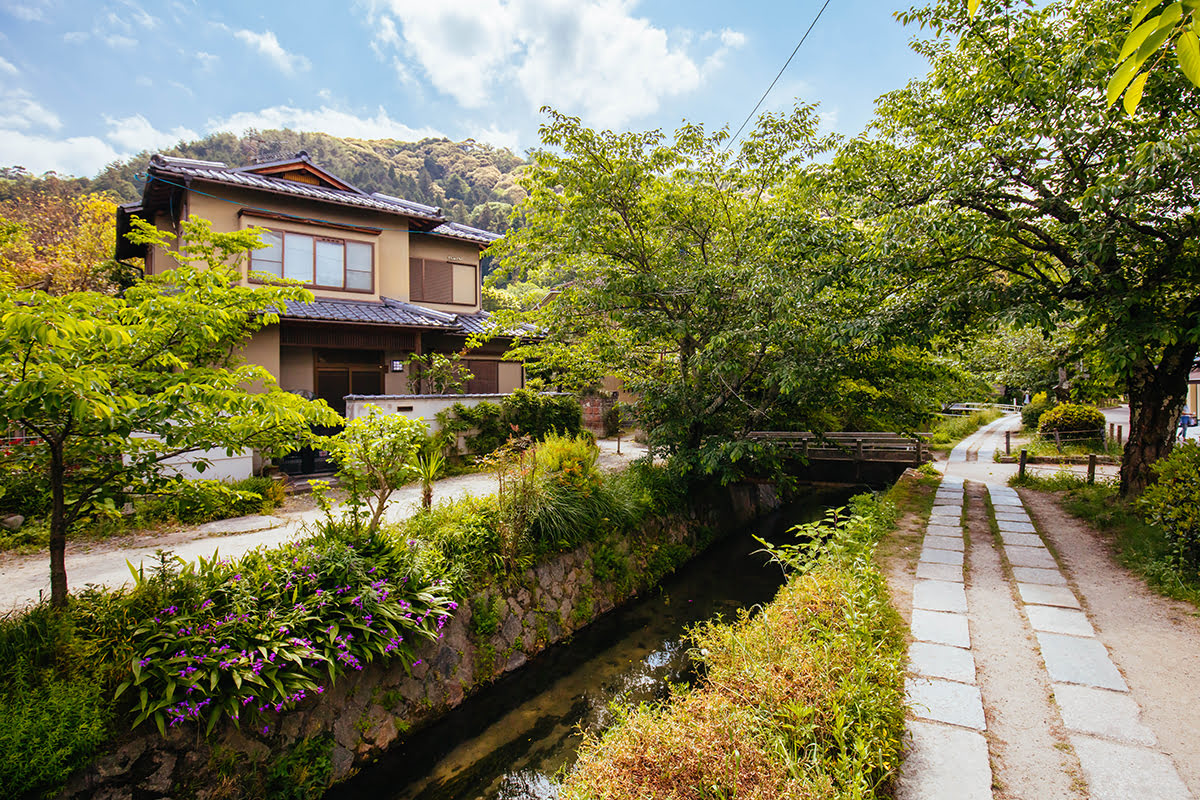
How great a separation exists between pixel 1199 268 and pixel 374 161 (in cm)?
5898

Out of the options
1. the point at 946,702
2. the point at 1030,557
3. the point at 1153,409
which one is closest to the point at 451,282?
the point at 1030,557

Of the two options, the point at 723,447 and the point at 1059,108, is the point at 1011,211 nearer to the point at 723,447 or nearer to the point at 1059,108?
the point at 1059,108

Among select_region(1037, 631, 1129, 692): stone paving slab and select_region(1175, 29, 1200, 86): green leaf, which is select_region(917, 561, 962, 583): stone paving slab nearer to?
select_region(1037, 631, 1129, 692): stone paving slab

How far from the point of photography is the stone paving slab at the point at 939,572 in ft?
18.0

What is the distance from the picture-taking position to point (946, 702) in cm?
334

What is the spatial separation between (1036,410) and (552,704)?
23311 mm

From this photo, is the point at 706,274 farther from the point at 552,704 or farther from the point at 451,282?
the point at 451,282

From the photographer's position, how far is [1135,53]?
49.7 inches

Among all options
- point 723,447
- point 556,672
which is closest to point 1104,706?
point 556,672

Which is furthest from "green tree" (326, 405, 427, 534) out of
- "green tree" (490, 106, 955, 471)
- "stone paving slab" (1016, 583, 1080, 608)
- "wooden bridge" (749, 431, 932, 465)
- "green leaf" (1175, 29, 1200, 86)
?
"wooden bridge" (749, 431, 932, 465)

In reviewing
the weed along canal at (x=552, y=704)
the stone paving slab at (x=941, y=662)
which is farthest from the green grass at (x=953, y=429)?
the stone paving slab at (x=941, y=662)

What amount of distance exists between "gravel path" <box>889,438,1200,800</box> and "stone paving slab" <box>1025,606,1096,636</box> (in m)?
0.01

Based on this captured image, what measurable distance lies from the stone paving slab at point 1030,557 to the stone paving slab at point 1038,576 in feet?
0.43

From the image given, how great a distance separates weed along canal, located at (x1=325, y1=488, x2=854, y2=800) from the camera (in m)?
4.47
